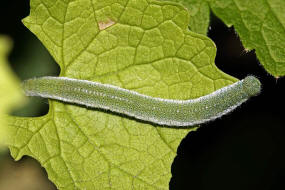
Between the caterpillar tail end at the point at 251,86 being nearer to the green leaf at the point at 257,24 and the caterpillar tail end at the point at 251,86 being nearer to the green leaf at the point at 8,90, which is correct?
the green leaf at the point at 257,24

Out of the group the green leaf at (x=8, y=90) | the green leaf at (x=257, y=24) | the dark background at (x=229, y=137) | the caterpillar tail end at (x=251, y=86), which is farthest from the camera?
the dark background at (x=229, y=137)

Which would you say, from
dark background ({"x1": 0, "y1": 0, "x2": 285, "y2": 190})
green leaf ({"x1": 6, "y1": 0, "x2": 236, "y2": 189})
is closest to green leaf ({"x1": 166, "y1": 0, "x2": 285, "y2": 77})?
green leaf ({"x1": 6, "y1": 0, "x2": 236, "y2": 189})

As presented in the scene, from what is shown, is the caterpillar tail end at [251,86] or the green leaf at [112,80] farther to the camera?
the green leaf at [112,80]

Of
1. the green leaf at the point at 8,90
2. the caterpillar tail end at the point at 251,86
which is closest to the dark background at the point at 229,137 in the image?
the green leaf at the point at 8,90

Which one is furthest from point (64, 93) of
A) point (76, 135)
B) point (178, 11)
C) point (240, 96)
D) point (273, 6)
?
point (273, 6)

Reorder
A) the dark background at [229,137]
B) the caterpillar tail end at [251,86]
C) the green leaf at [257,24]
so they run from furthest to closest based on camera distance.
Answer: the dark background at [229,137] → the green leaf at [257,24] → the caterpillar tail end at [251,86]

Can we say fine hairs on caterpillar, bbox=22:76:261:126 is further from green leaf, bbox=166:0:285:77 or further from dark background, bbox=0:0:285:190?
dark background, bbox=0:0:285:190

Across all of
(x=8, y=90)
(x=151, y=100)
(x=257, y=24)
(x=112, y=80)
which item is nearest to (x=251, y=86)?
(x=257, y=24)
